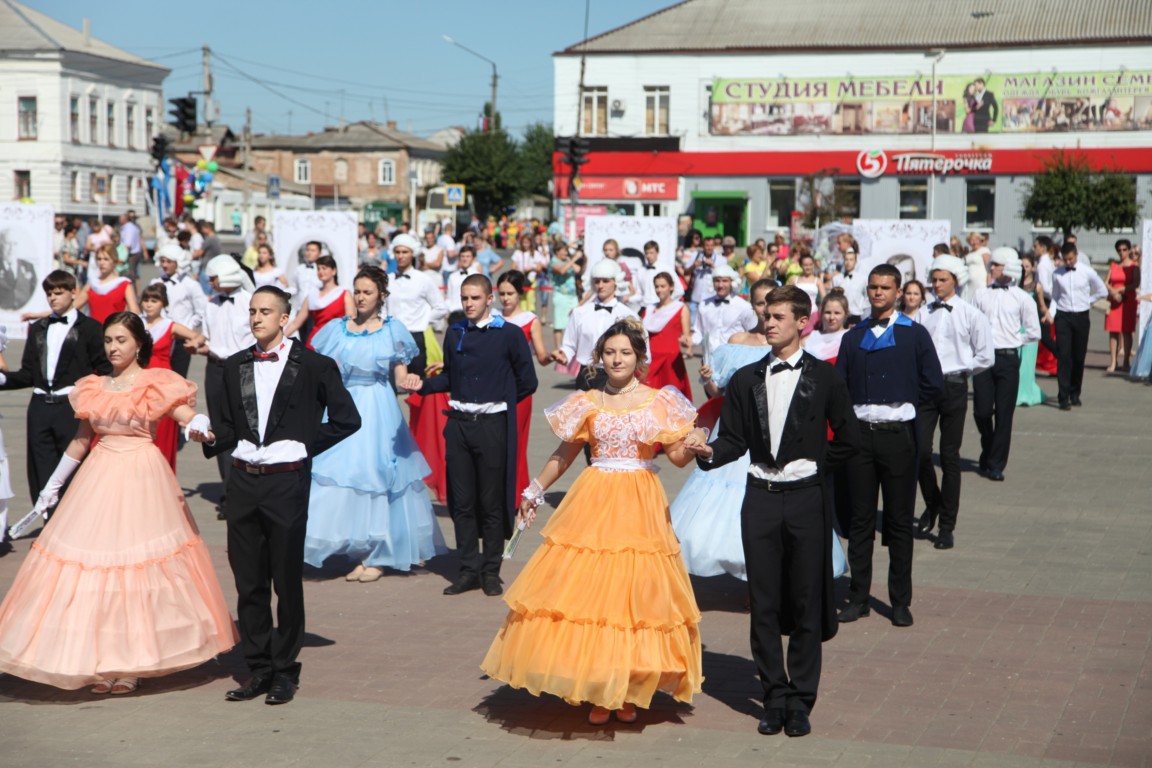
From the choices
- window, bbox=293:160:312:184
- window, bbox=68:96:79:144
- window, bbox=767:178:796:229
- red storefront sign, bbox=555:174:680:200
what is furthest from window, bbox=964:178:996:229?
window, bbox=293:160:312:184

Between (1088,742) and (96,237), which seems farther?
(96,237)

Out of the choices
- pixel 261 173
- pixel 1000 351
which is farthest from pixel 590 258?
pixel 261 173

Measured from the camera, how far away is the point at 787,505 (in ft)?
20.2

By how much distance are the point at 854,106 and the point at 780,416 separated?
52.1 metres

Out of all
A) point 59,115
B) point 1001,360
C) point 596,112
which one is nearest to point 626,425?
point 1001,360

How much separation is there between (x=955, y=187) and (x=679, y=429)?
51.5 meters

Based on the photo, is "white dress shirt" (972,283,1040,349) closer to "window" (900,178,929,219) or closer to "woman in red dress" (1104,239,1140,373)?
"woman in red dress" (1104,239,1140,373)

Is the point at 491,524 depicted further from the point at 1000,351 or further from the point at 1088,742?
the point at 1000,351

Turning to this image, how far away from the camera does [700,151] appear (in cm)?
5812

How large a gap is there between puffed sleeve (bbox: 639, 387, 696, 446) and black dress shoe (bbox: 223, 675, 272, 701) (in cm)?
204

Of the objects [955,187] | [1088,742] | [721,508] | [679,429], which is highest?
[955,187]

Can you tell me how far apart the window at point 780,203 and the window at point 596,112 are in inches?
296

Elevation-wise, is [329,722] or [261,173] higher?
[261,173]

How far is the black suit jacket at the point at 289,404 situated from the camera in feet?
21.4
